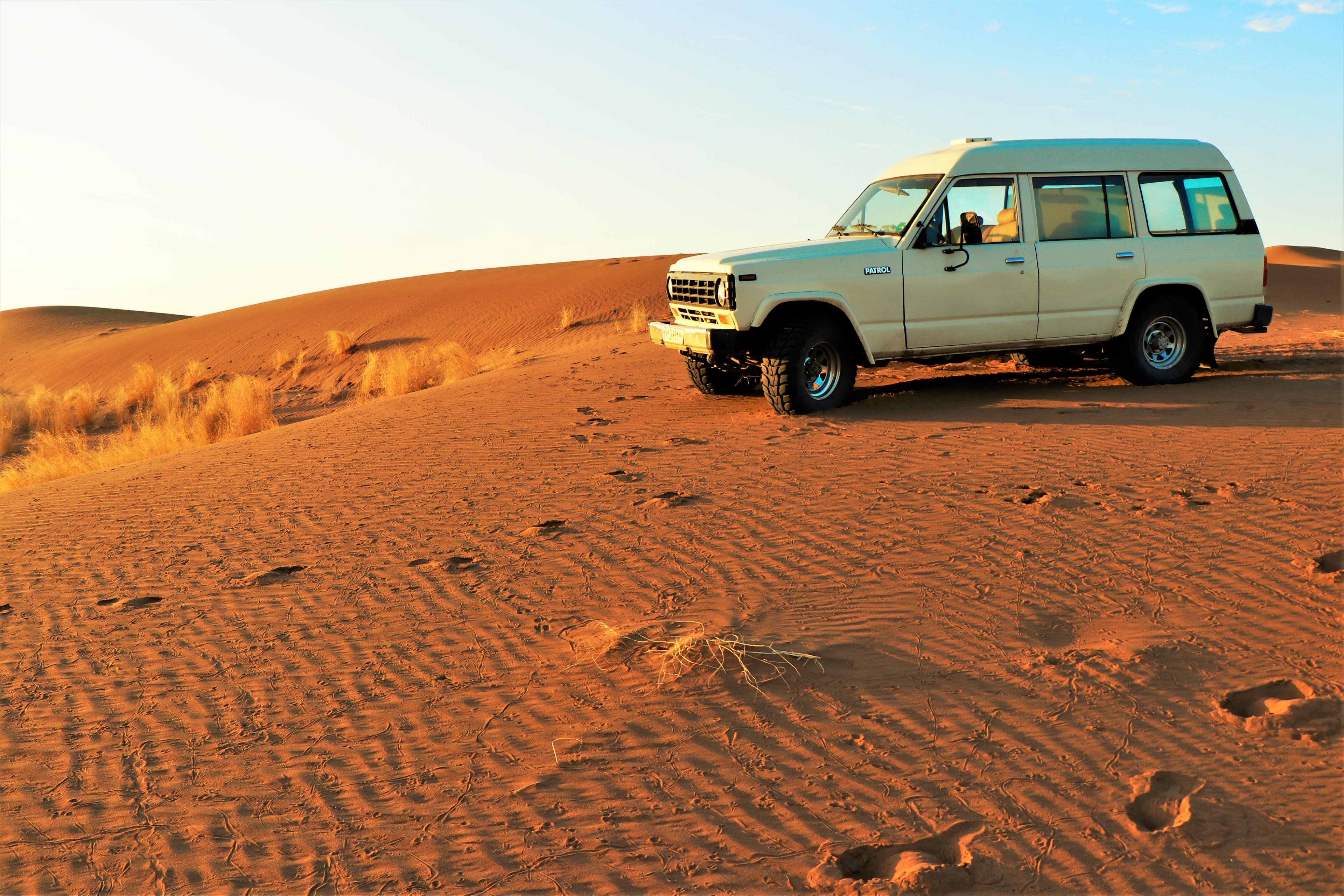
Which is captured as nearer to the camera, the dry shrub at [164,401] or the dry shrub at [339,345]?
the dry shrub at [164,401]

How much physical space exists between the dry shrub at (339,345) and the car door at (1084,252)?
20.3 meters

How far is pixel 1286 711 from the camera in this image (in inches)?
161

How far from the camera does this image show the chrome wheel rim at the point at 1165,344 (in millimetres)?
10469

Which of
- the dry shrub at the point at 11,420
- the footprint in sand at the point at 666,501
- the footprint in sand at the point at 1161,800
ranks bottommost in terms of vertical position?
the footprint in sand at the point at 1161,800

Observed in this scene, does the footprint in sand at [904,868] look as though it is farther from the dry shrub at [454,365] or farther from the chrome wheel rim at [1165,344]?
the dry shrub at [454,365]

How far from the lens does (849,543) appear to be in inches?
243

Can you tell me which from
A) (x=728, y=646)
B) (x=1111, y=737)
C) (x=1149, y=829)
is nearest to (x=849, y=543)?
(x=728, y=646)

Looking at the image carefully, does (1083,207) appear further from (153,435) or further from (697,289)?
(153,435)

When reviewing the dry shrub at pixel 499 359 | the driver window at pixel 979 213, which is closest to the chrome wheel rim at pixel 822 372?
the driver window at pixel 979 213

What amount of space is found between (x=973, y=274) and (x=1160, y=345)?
276 centimetres

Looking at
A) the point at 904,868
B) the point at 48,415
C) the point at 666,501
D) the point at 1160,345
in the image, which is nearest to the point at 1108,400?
the point at 1160,345

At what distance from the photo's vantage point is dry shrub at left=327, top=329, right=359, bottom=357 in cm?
2605

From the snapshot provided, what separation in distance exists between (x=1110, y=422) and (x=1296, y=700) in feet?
16.6

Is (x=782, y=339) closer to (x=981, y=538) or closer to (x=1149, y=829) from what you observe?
(x=981, y=538)
